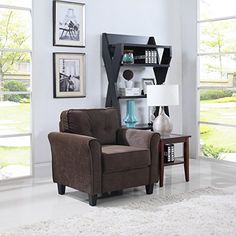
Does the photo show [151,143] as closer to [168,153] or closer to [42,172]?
[168,153]

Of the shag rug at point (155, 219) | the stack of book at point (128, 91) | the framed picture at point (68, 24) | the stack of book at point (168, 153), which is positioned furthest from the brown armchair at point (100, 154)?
the framed picture at point (68, 24)

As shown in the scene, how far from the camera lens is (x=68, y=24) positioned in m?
5.78

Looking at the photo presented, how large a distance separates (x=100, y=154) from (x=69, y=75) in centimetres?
169

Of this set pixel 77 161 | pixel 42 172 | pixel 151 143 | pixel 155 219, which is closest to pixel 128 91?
pixel 151 143

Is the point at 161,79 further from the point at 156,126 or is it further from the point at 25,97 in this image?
the point at 25,97

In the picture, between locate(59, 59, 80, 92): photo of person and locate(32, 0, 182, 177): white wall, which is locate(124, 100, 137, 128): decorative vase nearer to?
locate(32, 0, 182, 177): white wall

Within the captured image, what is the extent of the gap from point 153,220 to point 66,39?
2.77 metres

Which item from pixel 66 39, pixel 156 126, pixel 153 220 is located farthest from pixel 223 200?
pixel 66 39

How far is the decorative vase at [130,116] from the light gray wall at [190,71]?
120cm

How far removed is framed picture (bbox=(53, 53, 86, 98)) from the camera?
5.70 m

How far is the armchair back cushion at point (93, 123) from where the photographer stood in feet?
16.4

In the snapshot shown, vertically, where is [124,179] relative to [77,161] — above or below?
below

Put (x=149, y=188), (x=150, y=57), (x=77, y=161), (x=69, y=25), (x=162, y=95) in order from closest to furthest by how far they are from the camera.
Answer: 1. (x=77, y=161)
2. (x=149, y=188)
3. (x=162, y=95)
4. (x=69, y=25)
5. (x=150, y=57)

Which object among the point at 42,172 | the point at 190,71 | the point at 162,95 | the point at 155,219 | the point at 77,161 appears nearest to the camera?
the point at 155,219
